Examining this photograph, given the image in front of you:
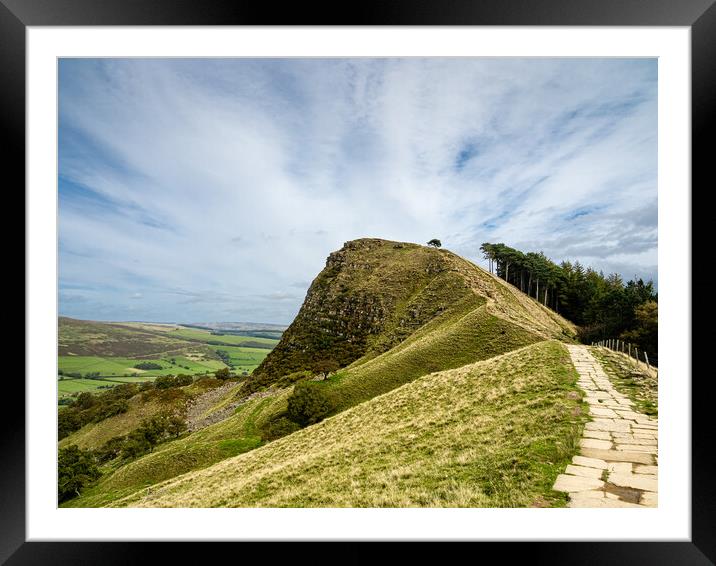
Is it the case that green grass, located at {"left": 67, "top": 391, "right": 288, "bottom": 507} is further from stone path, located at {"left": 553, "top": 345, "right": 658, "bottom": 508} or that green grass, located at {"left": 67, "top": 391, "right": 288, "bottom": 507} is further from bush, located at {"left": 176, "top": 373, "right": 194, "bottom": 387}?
bush, located at {"left": 176, "top": 373, "right": 194, "bottom": 387}

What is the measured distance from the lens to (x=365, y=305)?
126 feet

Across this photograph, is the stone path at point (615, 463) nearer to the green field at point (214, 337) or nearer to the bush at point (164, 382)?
the bush at point (164, 382)

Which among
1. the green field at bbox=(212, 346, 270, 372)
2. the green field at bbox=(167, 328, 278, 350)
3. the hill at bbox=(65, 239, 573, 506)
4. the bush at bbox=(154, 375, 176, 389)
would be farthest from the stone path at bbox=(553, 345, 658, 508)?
the green field at bbox=(167, 328, 278, 350)

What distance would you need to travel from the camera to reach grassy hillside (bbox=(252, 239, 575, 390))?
104 feet

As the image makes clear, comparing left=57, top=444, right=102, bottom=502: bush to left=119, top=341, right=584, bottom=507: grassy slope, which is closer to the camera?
left=119, top=341, right=584, bottom=507: grassy slope

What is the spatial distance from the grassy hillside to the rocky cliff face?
0.38 feet

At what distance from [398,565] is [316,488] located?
3.16 metres

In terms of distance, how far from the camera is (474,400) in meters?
8.89

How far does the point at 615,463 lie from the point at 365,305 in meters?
34.5

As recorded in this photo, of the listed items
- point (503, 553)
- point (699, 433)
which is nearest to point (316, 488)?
point (503, 553)

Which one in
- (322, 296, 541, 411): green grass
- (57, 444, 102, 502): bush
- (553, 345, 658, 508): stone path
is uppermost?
(553, 345, 658, 508): stone path

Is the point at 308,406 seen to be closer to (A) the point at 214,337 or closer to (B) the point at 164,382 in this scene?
(B) the point at 164,382

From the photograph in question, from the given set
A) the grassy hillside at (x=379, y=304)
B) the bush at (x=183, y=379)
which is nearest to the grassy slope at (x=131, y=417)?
the bush at (x=183, y=379)
